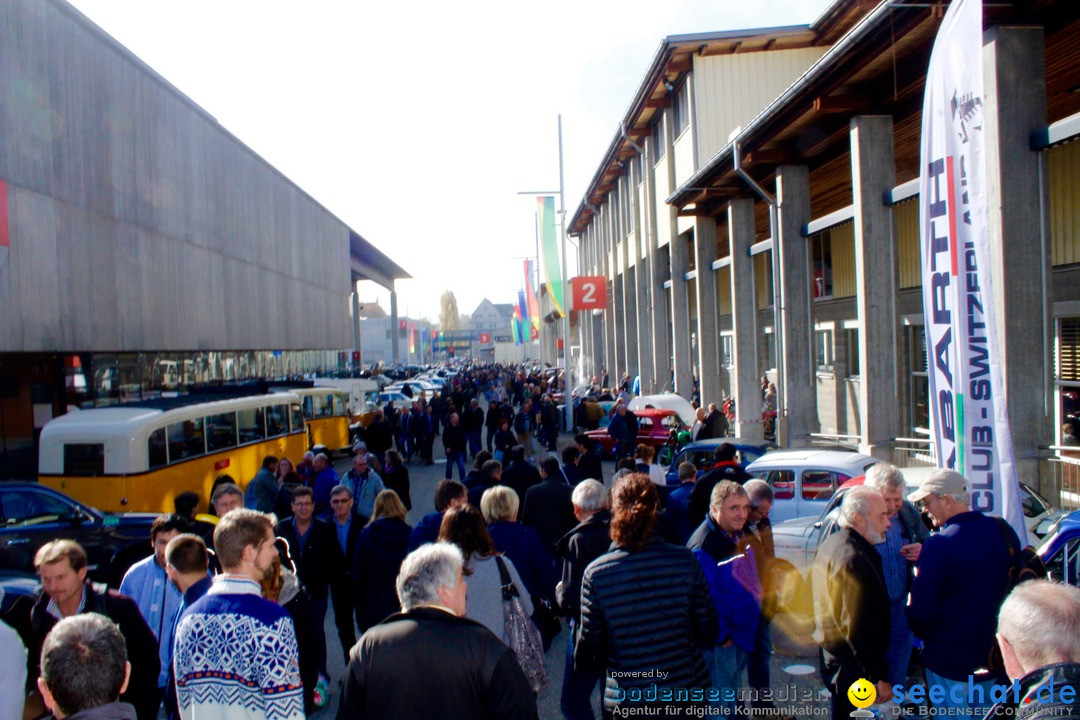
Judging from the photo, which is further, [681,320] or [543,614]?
[681,320]

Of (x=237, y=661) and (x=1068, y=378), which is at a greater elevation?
(x=1068, y=378)

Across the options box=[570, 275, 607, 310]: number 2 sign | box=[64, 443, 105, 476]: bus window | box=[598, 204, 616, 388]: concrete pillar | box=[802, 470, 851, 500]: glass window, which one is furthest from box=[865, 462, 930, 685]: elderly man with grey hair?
box=[598, 204, 616, 388]: concrete pillar

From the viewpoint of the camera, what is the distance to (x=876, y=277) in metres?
15.1

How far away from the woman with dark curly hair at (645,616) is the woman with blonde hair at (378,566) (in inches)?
86.7

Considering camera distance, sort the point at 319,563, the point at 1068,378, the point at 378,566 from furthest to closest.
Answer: the point at 1068,378 < the point at 319,563 < the point at 378,566

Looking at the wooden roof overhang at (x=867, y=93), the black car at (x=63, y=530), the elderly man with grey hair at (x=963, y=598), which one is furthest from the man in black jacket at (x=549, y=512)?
the wooden roof overhang at (x=867, y=93)

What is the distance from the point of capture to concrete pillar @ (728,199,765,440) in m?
22.3

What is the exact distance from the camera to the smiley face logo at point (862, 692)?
4660mm

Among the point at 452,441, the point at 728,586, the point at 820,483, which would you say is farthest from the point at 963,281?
the point at 452,441

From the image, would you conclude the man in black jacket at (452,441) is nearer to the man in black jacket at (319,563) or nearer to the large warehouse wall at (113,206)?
the large warehouse wall at (113,206)

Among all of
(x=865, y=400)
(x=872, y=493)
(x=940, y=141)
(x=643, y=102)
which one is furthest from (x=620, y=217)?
(x=872, y=493)

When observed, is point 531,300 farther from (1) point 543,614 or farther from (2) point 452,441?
(1) point 543,614

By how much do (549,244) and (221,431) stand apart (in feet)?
64.7

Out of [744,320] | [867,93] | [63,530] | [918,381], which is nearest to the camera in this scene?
[63,530]
